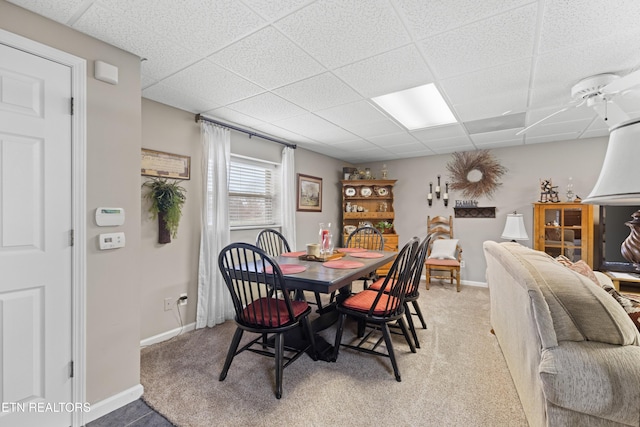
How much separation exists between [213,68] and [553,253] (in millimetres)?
4861

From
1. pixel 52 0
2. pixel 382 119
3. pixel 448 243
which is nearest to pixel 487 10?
pixel 382 119

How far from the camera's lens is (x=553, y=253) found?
396cm

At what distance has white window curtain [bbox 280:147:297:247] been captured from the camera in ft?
13.1

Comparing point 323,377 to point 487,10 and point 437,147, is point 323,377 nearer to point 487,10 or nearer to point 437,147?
point 487,10

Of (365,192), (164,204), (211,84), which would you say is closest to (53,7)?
(211,84)

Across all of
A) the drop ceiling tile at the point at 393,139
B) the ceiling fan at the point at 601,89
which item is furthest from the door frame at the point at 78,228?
the ceiling fan at the point at 601,89

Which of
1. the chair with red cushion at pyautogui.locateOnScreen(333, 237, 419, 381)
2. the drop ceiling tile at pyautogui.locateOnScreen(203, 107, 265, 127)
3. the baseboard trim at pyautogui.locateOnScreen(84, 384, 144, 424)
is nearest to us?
the baseboard trim at pyautogui.locateOnScreen(84, 384, 144, 424)

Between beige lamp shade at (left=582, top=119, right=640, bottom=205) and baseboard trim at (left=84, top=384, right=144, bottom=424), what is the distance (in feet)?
8.70

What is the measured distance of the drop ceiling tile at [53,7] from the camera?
143cm

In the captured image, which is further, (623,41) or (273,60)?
(273,60)

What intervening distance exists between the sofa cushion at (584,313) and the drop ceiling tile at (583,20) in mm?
1379

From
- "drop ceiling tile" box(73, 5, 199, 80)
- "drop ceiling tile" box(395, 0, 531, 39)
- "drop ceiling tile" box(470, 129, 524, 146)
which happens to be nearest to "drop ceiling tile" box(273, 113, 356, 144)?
"drop ceiling tile" box(73, 5, 199, 80)

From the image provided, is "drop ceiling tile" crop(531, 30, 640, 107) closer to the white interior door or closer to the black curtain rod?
the black curtain rod

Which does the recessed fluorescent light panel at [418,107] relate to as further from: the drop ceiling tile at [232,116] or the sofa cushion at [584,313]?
the sofa cushion at [584,313]
